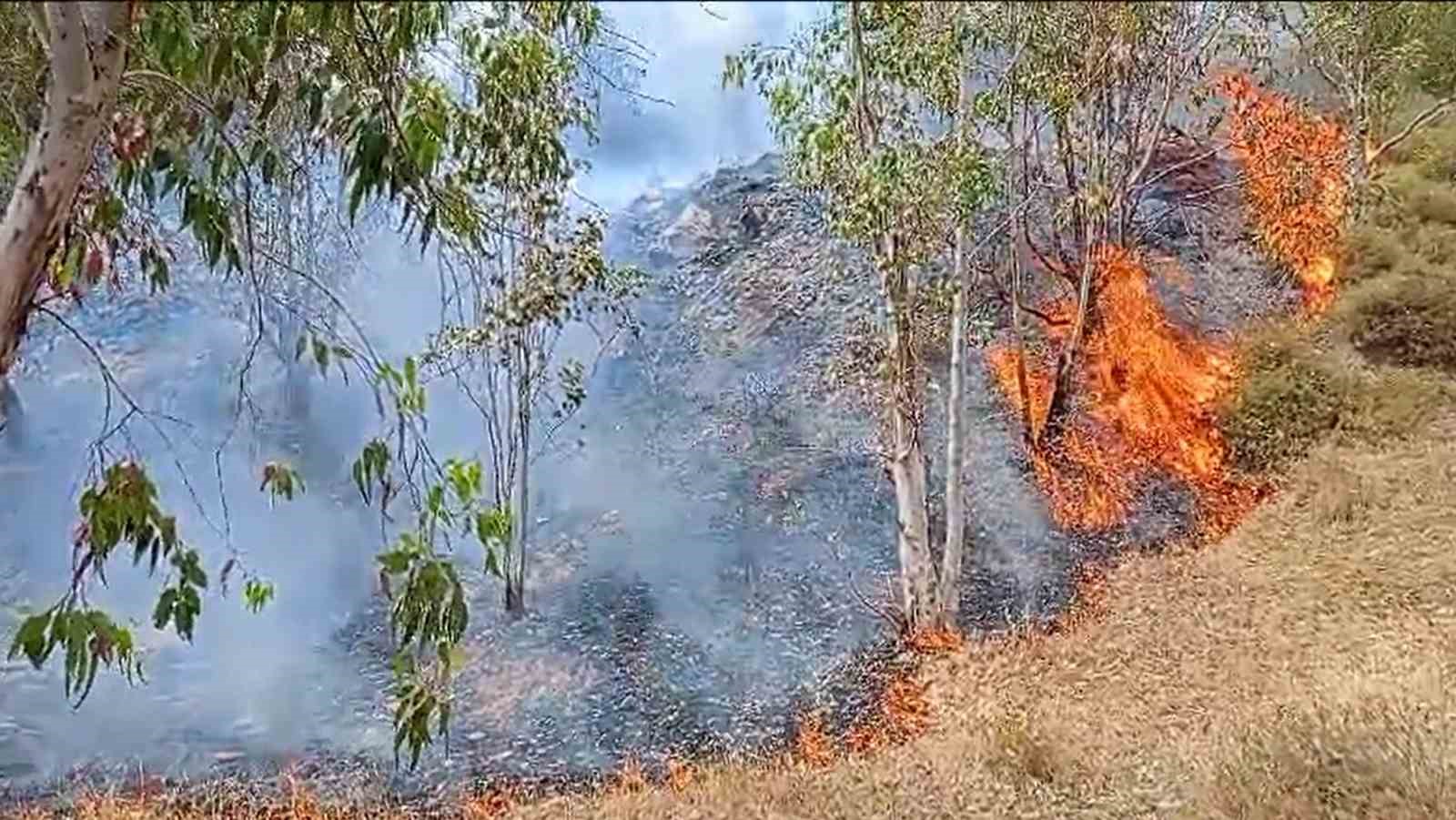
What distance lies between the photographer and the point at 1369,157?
8633 mm

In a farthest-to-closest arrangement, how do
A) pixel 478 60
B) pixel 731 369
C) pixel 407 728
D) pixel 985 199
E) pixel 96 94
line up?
pixel 731 369
pixel 985 199
pixel 478 60
pixel 407 728
pixel 96 94

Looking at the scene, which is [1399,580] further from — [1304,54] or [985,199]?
[1304,54]

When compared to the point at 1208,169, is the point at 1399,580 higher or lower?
lower

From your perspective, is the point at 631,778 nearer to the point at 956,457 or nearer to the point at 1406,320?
the point at 956,457

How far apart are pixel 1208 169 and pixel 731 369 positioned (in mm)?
4530

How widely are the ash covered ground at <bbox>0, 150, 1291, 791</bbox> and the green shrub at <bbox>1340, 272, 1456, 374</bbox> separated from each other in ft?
3.98

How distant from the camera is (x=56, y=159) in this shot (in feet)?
7.80

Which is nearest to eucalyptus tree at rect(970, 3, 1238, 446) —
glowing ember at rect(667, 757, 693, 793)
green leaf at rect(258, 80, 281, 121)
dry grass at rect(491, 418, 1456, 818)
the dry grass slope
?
the dry grass slope

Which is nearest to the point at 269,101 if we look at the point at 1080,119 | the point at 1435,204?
the point at 1080,119

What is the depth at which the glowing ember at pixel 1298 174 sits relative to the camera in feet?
31.3

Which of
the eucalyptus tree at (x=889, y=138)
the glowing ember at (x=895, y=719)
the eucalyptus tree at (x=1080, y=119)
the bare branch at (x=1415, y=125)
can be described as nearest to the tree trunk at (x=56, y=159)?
the eucalyptus tree at (x=1080, y=119)

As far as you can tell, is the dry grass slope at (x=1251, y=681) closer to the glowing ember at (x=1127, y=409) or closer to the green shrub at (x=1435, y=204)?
the green shrub at (x=1435, y=204)

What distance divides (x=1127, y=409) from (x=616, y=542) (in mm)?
3814

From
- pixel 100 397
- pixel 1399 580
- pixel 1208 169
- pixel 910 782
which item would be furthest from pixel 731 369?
pixel 910 782
